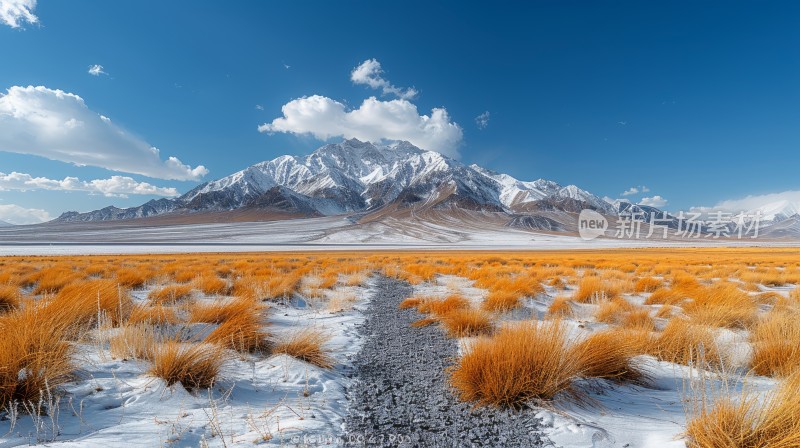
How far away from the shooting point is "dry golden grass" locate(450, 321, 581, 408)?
3004 mm

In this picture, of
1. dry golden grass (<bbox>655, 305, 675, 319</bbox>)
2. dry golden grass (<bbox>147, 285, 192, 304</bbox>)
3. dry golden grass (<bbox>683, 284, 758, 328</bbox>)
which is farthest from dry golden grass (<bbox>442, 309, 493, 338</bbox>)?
dry golden grass (<bbox>147, 285, 192, 304</bbox>)

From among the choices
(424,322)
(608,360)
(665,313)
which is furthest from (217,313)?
(665,313)

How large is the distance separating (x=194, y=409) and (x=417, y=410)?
6.10ft

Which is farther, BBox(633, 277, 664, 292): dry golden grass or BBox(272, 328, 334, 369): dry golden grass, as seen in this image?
BBox(633, 277, 664, 292): dry golden grass

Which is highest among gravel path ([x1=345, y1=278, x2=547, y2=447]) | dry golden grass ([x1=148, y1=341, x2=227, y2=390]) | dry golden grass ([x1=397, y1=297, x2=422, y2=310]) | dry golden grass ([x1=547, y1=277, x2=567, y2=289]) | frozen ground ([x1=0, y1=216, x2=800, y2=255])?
dry golden grass ([x1=148, y1=341, x2=227, y2=390])

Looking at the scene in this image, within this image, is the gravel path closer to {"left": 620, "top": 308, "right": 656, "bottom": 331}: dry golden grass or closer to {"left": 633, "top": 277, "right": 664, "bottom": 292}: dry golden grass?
{"left": 620, "top": 308, "right": 656, "bottom": 331}: dry golden grass

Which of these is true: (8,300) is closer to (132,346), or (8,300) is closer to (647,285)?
(132,346)

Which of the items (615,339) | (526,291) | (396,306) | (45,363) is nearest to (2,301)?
(45,363)

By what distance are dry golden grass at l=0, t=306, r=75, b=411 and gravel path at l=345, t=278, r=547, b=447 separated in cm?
232

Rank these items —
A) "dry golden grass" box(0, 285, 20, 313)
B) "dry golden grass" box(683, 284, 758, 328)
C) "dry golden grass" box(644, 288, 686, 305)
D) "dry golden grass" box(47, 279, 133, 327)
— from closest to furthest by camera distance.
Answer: "dry golden grass" box(47, 279, 133, 327)
"dry golden grass" box(683, 284, 758, 328)
"dry golden grass" box(0, 285, 20, 313)
"dry golden grass" box(644, 288, 686, 305)

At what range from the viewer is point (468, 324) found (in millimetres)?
5406

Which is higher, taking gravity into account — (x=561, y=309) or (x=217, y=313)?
(x=217, y=313)

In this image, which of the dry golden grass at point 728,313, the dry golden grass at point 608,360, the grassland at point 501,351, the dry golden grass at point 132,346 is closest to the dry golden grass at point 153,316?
the grassland at point 501,351

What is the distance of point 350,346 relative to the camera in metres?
5.17
